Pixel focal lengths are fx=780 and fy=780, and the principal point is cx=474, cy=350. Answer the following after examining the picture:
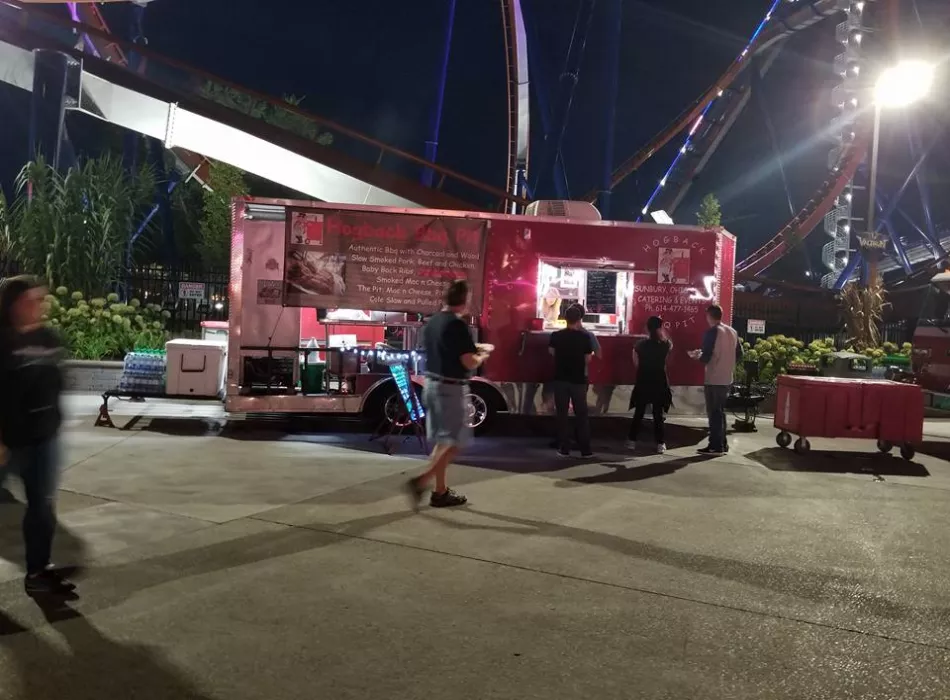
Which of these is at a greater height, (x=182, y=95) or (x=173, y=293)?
(x=182, y=95)

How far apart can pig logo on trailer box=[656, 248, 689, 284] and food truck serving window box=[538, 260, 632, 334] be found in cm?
45

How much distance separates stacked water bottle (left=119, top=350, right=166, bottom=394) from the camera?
34.4ft

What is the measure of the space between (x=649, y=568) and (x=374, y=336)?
843cm

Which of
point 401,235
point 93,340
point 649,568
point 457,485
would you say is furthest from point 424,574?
point 93,340

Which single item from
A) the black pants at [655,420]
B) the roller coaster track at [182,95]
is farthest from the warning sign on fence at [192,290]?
the black pants at [655,420]

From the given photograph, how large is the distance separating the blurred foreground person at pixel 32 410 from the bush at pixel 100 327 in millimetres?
9854

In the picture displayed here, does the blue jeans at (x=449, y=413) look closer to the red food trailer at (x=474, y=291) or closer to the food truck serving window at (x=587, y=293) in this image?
the red food trailer at (x=474, y=291)

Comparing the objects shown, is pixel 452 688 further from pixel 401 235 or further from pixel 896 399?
pixel 896 399

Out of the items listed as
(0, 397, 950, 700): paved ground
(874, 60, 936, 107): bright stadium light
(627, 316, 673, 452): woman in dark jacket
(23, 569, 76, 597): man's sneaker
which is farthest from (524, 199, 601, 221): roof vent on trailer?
(874, 60, 936, 107): bright stadium light

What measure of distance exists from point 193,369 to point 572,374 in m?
5.04

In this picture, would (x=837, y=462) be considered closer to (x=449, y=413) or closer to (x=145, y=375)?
(x=449, y=413)

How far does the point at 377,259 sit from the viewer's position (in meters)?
10.2

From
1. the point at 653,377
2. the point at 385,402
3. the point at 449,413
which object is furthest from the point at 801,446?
the point at 449,413

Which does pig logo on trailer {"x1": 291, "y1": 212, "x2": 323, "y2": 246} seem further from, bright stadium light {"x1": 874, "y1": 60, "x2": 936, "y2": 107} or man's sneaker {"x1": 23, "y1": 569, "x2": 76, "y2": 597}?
bright stadium light {"x1": 874, "y1": 60, "x2": 936, "y2": 107}
